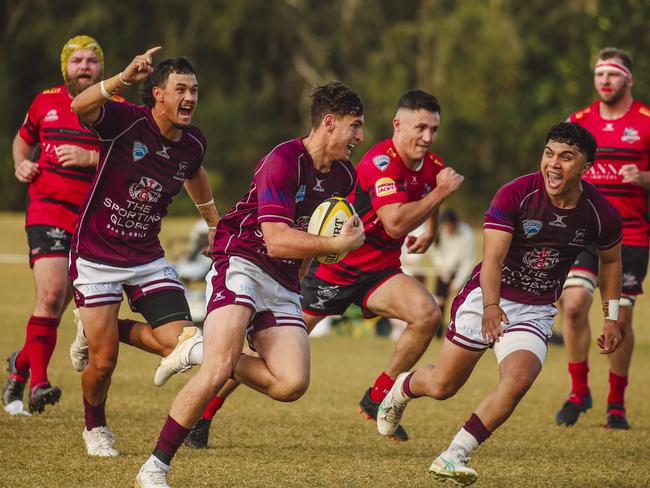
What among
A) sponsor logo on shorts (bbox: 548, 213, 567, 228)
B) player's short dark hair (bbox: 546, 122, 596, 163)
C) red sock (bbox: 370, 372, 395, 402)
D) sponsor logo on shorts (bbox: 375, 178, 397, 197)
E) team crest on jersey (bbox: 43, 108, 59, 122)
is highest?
player's short dark hair (bbox: 546, 122, 596, 163)

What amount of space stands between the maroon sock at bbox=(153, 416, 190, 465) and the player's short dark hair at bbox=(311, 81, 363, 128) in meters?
1.77

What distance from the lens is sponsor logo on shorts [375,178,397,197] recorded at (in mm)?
6898

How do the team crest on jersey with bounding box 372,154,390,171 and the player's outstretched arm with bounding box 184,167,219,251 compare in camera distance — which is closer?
the player's outstretched arm with bounding box 184,167,219,251

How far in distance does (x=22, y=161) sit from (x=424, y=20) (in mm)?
24727

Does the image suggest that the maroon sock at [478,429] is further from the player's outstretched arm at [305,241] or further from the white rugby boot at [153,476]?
the white rugby boot at [153,476]

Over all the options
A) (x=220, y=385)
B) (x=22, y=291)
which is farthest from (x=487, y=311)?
(x=22, y=291)

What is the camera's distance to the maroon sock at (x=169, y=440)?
5.21 m

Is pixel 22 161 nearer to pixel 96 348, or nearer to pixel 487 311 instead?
pixel 96 348

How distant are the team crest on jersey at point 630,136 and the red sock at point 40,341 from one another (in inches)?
177

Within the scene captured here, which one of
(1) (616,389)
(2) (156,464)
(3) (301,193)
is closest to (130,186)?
(3) (301,193)

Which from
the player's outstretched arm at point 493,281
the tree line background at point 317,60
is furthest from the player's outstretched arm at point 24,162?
the tree line background at point 317,60

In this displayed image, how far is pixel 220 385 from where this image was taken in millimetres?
5348

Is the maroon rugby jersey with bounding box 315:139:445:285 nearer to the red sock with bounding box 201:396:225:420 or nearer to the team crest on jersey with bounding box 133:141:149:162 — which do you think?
the red sock with bounding box 201:396:225:420

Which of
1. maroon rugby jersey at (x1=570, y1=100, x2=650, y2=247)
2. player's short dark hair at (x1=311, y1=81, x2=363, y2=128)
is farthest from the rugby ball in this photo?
maroon rugby jersey at (x1=570, y1=100, x2=650, y2=247)
